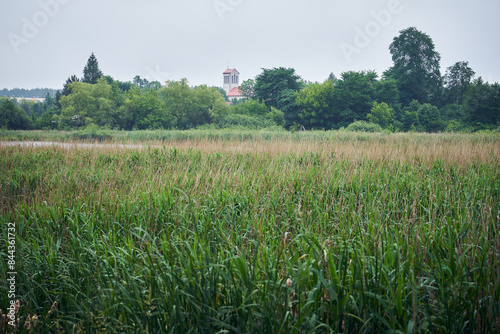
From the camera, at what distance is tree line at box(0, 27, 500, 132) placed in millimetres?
31906

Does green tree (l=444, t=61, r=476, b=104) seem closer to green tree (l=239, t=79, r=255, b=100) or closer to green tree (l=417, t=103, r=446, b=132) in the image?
green tree (l=417, t=103, r=446, b=132)

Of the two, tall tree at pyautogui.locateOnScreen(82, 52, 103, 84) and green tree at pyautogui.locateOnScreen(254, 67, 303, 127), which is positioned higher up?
tall tree at pyautogui.locateOnScreen(82, 52, 103, 84)

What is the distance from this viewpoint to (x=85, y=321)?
89.0 inches

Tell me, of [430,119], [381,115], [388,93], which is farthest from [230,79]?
[430,119]

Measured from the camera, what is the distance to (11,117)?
83.0 ft

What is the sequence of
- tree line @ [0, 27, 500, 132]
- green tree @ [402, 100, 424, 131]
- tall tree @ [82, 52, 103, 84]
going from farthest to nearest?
1. tall tree @ [82, 52, 103, 84]
2. green tree @ [402, 100, 424, 131]
3. tree line @ [0, 27, 500, 132]

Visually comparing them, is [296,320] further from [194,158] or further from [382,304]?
[194,158]

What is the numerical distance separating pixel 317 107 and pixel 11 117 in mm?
28076

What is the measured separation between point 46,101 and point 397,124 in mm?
60049

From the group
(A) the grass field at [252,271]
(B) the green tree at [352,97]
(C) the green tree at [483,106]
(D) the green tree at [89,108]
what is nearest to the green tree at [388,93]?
(B) the green tree at [352,97]

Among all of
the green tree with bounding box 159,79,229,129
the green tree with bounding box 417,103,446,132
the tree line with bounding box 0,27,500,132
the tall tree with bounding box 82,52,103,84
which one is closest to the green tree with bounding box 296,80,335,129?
the tree line with bounding box 0,27,500,132

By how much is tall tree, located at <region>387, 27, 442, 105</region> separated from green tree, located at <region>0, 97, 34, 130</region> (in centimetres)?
3948

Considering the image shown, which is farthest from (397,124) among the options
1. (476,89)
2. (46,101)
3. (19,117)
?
(46,101)

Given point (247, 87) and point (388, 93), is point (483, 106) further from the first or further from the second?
point (247, 87)
